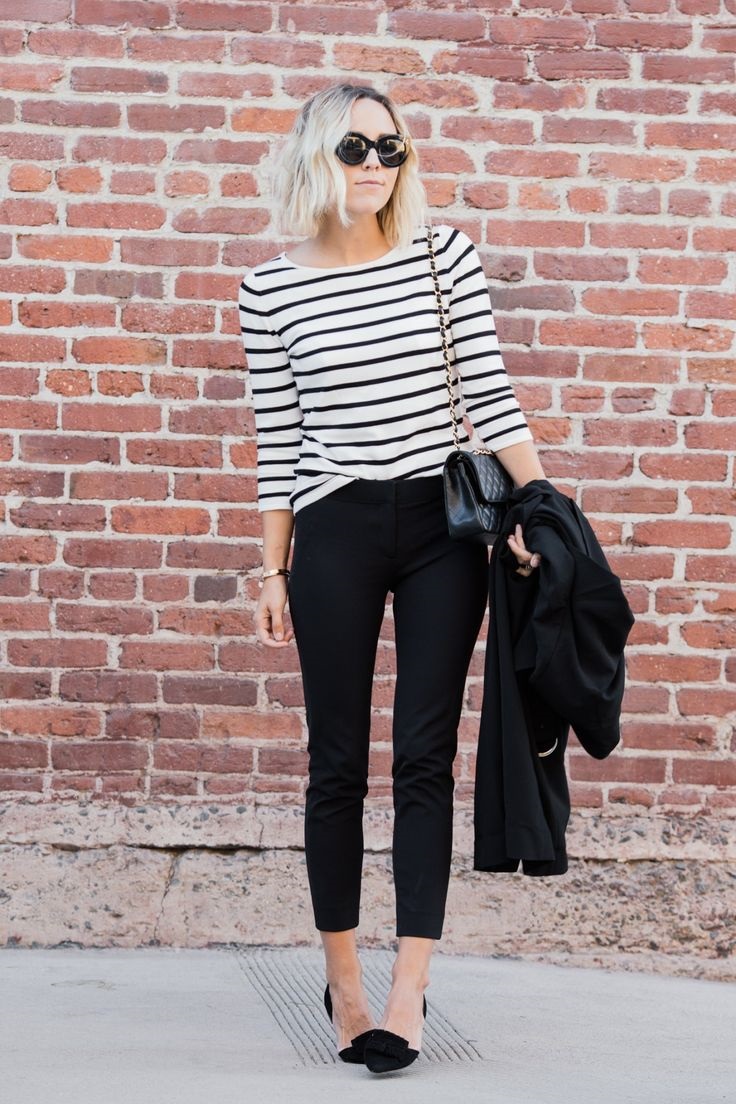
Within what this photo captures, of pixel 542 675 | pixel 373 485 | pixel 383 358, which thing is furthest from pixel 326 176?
pixel 542 675

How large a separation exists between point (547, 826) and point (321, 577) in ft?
2.17

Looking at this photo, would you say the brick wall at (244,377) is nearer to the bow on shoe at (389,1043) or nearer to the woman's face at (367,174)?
the woman's face at (367,174)

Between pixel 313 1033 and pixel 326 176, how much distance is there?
70.8 inches

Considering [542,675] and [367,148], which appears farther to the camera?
[367,148]

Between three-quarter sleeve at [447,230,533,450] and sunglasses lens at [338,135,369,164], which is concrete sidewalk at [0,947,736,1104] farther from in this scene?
sunglasses lens at [338,135,369,164]

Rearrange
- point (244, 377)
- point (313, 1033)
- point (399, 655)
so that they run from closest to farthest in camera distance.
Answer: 1. point (399, 655)
2. point (313, 1033)
3. point (244, 377)

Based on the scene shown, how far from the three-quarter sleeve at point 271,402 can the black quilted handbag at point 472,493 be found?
1.19 feet

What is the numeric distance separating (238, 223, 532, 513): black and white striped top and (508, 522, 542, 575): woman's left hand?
0.21 metres

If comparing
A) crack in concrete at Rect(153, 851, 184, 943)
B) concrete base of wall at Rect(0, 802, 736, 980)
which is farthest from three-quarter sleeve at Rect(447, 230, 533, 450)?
crack in concrete at Rect(153, 851, 184, 943)

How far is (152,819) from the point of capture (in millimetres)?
3807

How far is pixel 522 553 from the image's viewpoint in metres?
2.66

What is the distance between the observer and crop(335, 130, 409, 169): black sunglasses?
9.11 ft

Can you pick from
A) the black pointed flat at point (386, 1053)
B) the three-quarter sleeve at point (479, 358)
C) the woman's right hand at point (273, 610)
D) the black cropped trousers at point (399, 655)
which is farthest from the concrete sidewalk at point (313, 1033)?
the three-quarter sleeve at point (479, 358)

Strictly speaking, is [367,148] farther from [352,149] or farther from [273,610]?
[273,610]
